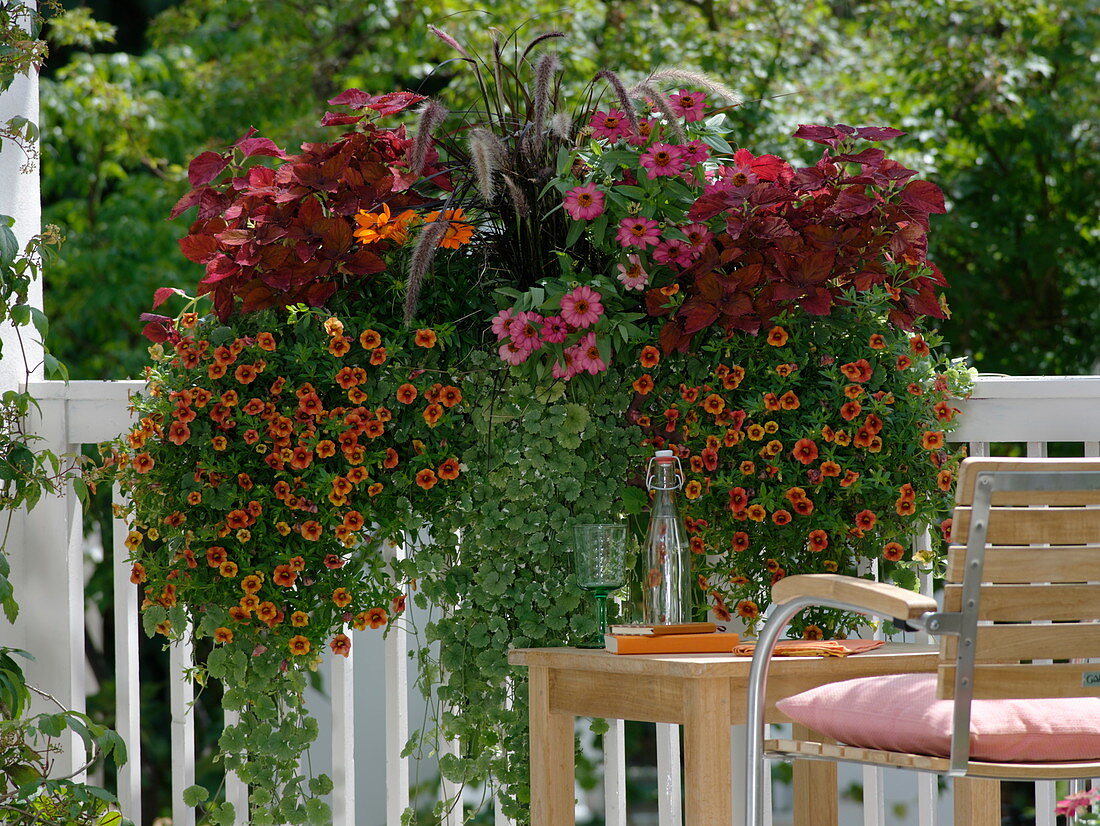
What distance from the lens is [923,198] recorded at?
2.06 metres

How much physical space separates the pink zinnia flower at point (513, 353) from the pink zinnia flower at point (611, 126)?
36 cm

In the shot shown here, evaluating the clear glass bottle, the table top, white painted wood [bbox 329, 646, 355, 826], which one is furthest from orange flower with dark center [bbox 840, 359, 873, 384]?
white painted wood [bbox 329, 646, 355, 826]

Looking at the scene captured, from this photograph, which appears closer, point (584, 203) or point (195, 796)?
point (584, 203)

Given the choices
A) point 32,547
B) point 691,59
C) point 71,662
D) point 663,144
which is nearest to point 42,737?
point 71,662

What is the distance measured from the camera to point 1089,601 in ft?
4.97

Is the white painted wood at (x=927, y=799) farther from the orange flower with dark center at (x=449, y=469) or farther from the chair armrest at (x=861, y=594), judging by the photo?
the orange flower with dark center at (x=449, y=469)

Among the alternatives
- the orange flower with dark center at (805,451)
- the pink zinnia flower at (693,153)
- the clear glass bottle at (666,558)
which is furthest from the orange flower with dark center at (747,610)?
the pink zinnia flower at (693,153)

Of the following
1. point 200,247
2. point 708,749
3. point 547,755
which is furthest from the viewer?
point 200,247

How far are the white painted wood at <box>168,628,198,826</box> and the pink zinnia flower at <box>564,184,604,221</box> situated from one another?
0.99 meters

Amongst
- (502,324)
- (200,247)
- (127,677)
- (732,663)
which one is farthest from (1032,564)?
(127,677)

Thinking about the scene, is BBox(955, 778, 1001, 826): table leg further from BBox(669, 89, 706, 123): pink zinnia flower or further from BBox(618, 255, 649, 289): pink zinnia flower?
BBox(669, 89, 706, 123): pink zinnia flower

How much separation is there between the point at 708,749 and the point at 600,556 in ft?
1.18

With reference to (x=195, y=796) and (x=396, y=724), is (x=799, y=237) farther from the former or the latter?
(x=195, y=796)

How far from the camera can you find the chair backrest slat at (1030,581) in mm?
1478
